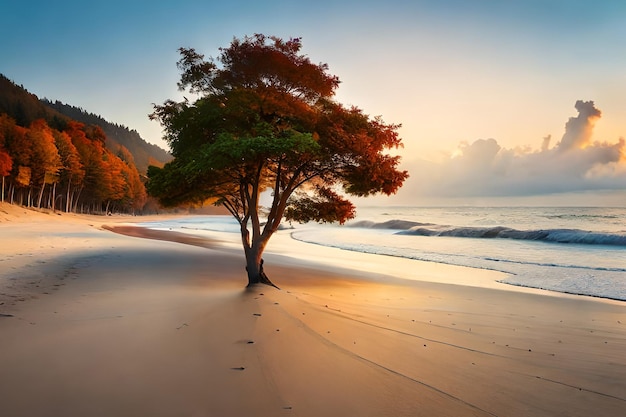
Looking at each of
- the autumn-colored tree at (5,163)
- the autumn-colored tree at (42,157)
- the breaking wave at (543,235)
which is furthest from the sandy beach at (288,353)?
the autumn-colored tree at (42,157)

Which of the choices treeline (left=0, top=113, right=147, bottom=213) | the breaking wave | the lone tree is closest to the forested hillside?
treeline (left=0, top=113, right=147, bottom=213)

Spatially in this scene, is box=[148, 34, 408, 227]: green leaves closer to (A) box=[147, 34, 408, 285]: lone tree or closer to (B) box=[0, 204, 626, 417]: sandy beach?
(A) box=[147, 34, 408, 285]: lone tree

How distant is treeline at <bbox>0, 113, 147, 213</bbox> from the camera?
49.8 m

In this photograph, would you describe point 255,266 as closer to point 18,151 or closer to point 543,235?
point 543,235

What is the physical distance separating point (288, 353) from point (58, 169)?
63.7m

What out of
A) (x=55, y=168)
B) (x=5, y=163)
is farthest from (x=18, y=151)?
(x=5, y=163)

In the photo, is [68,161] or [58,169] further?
[68,161]

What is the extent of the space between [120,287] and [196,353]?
5.48m

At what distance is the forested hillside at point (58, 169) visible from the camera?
164 feet

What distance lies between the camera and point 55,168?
5275 centimetres

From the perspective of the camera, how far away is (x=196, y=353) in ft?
15.7

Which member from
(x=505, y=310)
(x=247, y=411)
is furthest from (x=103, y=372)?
(x=505, y=310)

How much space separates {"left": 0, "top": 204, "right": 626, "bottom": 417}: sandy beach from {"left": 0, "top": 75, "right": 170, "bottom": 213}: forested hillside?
160ft

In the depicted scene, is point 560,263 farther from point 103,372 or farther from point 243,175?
point 103,372
